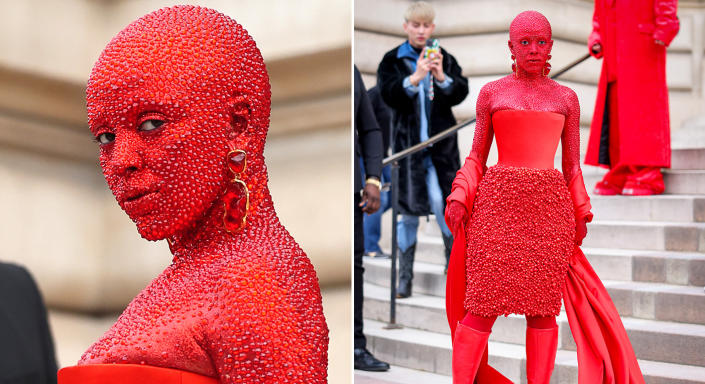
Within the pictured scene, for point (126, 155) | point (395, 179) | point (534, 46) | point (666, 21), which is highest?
point (666, 21)

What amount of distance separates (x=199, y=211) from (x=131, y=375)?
0.32 meters

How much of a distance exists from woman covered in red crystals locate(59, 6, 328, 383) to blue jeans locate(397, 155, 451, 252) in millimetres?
4097

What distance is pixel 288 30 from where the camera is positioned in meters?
2.13

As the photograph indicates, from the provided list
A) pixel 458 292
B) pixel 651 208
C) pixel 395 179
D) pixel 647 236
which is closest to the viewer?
pixel 458 292

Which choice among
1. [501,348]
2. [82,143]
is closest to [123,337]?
[82,143]

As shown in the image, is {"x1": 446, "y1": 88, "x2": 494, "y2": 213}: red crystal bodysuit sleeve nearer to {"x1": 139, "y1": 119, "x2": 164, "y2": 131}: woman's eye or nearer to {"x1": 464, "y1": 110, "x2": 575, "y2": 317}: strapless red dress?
{"x1": 464, "y1": 110, "x2": 575, "y2": 317}: strapless red dress

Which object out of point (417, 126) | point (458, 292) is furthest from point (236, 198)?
point (417, 126)

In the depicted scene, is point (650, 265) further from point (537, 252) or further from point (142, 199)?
point (142, 199)

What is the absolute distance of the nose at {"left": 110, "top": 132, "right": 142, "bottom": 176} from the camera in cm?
159

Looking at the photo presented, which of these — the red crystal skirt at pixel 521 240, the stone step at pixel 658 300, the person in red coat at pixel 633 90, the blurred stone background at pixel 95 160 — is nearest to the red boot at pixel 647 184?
the person in red coat at pixel 633 90

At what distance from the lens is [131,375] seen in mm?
1564

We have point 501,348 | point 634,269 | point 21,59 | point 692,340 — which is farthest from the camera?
point 634,269

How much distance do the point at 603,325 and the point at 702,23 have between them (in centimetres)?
725

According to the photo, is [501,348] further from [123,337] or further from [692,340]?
[123,337]
